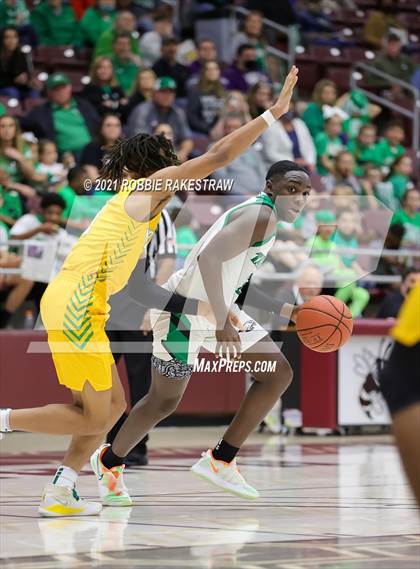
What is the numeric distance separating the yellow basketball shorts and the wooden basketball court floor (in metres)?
0.77

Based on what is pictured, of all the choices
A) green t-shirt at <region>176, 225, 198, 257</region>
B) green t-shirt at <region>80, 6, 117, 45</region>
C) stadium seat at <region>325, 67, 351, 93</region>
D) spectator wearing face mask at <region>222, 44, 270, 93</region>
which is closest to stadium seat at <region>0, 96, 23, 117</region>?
green t-shirt at <region>80, 6, 117, 45</region>

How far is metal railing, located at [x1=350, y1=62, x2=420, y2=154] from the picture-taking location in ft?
58.8

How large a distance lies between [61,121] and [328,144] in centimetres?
399

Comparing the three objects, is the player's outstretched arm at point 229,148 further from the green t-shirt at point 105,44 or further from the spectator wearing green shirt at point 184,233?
the green t-shirt at point 105,44

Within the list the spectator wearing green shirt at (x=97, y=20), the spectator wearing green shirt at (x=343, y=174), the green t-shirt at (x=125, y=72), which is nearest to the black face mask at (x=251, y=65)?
the green t-shirt at (x=125, y=72)

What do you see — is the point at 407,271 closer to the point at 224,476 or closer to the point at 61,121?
the point at 61,121

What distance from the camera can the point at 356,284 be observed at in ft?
42.8

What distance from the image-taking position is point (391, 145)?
55.6ft

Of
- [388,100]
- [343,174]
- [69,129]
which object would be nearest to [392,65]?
[388,100]

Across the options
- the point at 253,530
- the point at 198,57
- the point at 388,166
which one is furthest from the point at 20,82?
the point at 253,530

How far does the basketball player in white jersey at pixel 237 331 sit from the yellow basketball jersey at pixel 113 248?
478 mm

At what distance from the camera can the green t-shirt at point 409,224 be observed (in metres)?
14.4

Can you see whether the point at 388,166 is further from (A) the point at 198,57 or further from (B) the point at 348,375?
(B) the point at 348,375

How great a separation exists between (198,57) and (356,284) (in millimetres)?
4711
